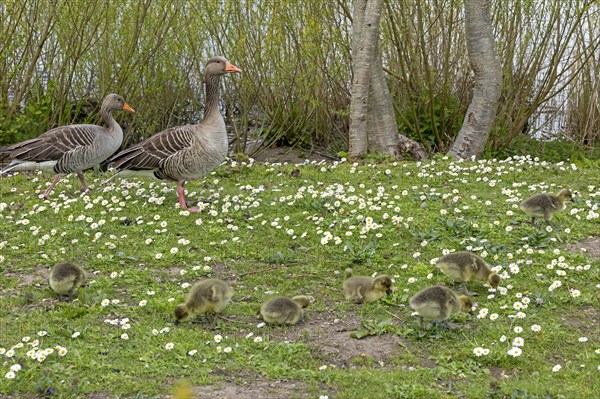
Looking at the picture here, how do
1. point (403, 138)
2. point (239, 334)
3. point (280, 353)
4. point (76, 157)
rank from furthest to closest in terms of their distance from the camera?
point (403, 138) → point (76, 157) → point (239, 334) → point (280, 353)

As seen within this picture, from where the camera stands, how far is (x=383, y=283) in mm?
6836

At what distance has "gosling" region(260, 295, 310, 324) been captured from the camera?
21.2 ft

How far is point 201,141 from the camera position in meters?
10.2

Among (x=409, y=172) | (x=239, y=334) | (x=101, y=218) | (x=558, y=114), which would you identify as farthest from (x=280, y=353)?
(x=558, y=114)

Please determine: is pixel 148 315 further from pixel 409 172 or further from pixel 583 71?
pixel 583 71

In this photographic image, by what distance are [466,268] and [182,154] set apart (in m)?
4.49

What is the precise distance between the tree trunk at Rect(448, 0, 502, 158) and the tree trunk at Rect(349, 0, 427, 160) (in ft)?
3.34

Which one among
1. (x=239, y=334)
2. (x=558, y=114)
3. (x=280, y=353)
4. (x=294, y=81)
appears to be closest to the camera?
(x=280, y=353)

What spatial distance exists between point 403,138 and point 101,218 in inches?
254

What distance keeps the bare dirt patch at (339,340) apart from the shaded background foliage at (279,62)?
27.4 feet

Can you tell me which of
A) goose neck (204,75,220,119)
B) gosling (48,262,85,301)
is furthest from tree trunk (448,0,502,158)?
gosling (48,262,85,301)

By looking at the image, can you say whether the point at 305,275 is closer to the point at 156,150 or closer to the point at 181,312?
the point at 181,312

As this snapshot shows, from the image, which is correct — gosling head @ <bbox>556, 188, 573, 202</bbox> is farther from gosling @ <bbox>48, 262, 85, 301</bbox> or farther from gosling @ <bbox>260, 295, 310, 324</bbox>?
gosling @ <bbox>48, 262, 85, 301</bbox>

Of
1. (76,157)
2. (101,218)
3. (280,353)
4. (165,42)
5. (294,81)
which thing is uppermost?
(165,42)
